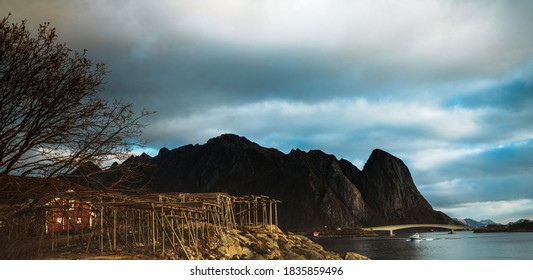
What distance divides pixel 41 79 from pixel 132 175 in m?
4.74

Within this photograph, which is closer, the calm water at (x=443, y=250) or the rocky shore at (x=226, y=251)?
the rocky shore at (x=226, y=251)

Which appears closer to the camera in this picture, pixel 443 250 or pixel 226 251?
pixel 226 251

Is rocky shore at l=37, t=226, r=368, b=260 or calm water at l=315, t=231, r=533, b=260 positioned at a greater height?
rocky shore at l=37, t=226, r=368, b=260

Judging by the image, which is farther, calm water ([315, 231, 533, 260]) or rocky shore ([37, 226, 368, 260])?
calm water ([315, 231, 533, 260])

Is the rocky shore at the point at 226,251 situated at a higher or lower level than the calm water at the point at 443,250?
higher

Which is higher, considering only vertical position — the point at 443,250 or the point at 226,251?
the point at 226,251

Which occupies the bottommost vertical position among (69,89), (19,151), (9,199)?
(9,199)
